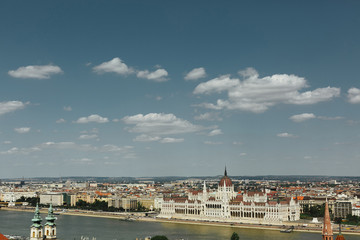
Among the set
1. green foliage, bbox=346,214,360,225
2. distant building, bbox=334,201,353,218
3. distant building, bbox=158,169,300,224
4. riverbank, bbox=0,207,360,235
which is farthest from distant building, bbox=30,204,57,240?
distant building, bbox=334,201,353,218

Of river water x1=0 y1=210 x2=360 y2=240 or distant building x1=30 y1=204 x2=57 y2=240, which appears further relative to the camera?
river water x1=0 y1=210 x2=360 y2=240

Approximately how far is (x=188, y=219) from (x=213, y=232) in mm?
16008

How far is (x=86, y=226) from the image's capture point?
58.3 metres

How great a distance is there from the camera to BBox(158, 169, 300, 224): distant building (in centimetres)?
6419

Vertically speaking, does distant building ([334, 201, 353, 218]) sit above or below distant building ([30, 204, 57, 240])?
below

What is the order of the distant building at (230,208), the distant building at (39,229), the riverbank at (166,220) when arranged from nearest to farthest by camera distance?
the distant building at (39,229), the riverbank at (166,220), the distant building at (230,208)

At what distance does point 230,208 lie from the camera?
2744 inches

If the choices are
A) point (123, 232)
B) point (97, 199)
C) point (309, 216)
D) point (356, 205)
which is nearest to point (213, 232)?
point (123, 232)

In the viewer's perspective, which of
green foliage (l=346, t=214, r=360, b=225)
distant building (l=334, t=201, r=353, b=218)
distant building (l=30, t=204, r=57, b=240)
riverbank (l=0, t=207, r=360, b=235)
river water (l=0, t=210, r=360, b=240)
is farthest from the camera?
distant building (l=334, t=201, r=353, b=218)

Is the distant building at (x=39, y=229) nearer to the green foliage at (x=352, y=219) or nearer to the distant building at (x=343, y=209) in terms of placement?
the green foliage at (x=352, y=219)

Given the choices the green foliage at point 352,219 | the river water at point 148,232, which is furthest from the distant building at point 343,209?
the river water at point 148,232

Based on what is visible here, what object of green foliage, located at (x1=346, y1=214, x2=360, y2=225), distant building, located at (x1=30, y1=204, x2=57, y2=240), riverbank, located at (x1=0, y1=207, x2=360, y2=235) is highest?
distant building, located at (x1=30, y1=204, x2=57, y2=240)

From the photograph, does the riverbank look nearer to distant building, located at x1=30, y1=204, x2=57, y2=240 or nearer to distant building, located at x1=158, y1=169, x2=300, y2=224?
distant building, located at x1=158, y1=169, x2=300, y2=224

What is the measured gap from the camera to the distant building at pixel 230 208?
211ft
